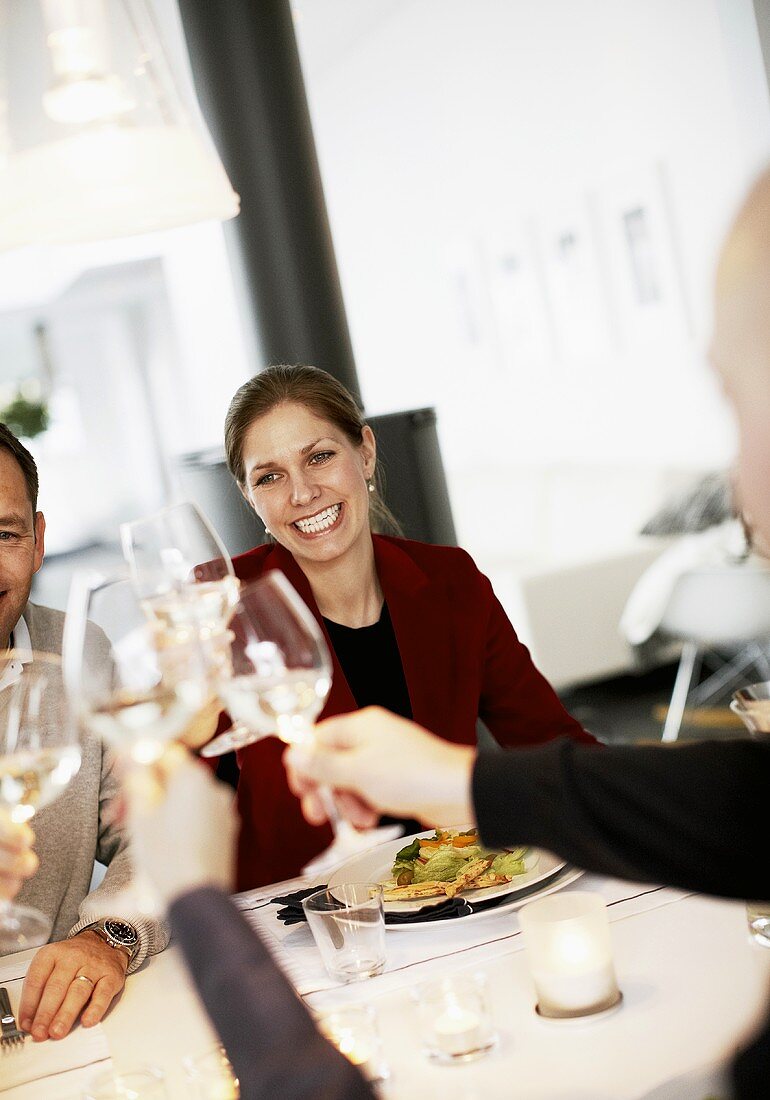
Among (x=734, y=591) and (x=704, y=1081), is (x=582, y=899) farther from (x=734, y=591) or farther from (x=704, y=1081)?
(x=734, y=591)

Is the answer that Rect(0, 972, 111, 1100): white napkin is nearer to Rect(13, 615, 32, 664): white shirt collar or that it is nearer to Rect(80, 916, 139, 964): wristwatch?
Rect(80, 916, 139, 964): wristwatch

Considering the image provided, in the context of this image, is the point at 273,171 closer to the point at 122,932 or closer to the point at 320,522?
the point at 320,522

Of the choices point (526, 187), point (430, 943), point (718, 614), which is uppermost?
point (526, 187)

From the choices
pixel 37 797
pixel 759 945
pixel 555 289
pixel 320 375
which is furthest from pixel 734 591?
pixel 37 797

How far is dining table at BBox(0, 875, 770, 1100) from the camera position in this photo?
1.01 meters

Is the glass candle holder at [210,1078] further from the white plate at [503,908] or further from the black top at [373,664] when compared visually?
the black top at [373,664]

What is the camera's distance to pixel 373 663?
2.23 metres

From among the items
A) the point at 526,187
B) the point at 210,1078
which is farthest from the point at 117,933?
the point at 526,187

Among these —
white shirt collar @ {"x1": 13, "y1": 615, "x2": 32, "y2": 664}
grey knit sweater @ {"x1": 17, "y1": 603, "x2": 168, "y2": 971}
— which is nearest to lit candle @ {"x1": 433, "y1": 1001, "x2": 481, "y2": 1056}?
grey knit sweater @ {"x1": 17, "y1": 603, "x2": 168, "y2": 971}

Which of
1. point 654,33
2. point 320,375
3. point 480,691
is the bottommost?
point 480,691

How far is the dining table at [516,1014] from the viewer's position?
1015 millimetres

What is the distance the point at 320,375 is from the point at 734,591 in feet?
8.82

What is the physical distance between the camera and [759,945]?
3.92 feet

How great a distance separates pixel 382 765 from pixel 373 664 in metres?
1.17
